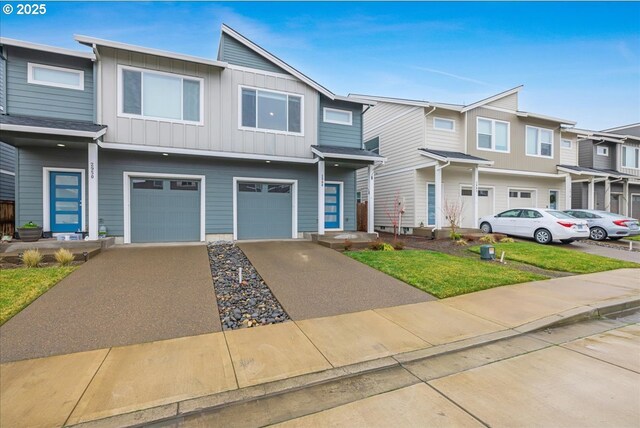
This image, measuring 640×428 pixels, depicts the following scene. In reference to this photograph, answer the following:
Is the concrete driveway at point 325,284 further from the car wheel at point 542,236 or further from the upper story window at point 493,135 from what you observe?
the upper story window at point 493,135

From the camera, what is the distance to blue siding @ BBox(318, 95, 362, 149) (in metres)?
11.8

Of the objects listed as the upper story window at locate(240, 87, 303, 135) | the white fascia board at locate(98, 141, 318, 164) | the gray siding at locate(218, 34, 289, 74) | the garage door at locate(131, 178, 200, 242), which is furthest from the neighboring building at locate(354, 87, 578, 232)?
the garage door at locate(131, 178, 200, 242)

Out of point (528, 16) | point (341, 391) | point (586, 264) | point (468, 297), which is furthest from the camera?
point (528, 16)

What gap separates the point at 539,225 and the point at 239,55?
13536 mm

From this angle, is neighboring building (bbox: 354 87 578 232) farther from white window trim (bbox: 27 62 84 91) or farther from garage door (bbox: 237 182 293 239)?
white window trim (bbox: 27 62 84 91)

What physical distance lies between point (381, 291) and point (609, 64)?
55.2 ft

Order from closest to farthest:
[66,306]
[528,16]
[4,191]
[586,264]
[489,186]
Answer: [66,306] → [586,264] → [528,16] → [4,191] → [489,186]

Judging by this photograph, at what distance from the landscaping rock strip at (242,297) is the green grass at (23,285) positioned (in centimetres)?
280

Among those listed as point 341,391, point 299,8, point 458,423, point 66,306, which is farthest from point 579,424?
point 299,8

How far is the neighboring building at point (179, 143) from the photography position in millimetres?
8492

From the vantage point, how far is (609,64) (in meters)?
13.3

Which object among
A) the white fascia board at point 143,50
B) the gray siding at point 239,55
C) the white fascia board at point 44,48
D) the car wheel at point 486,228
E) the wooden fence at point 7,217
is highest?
the gray siding at point 239,55

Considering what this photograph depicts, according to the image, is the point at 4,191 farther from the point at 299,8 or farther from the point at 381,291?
the point at 381,291

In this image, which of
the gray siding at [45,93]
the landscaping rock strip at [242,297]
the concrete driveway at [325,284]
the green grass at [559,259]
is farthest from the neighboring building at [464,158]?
A: the gray siding at [45,93]
